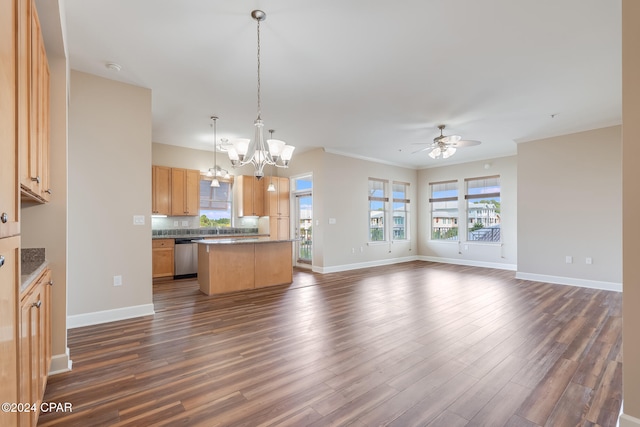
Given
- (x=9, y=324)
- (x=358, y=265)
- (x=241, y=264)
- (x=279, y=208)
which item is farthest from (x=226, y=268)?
(x=9, y=324)

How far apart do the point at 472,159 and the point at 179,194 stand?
7.61m

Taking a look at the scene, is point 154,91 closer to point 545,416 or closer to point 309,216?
point 309,216

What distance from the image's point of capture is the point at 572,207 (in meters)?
5.62

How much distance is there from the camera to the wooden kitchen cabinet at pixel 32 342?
133 centimetres

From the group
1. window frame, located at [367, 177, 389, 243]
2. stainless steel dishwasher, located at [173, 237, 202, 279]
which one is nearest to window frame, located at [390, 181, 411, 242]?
window frame, located at [367, 177, 389, 243]

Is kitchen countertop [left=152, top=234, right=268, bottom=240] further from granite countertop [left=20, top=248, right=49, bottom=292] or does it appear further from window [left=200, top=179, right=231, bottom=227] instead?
granite countertop [left=20, top=248, right=49, bottom=292]

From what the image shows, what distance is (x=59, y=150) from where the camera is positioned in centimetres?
248

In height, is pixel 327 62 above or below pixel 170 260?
above

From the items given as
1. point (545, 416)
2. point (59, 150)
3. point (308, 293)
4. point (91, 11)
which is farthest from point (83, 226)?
point (545, 416)

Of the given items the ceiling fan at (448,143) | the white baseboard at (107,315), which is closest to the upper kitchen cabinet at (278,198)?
the ceiling fan at (448,143)

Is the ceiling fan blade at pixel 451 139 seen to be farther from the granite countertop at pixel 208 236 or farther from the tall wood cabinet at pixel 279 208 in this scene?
the granite countertop at pixel 208 236

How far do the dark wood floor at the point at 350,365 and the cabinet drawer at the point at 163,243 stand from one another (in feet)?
6.91

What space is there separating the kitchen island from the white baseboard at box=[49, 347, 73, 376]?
7.98 feet

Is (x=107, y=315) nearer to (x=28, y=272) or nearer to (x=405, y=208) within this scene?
(x=28, y=272)
